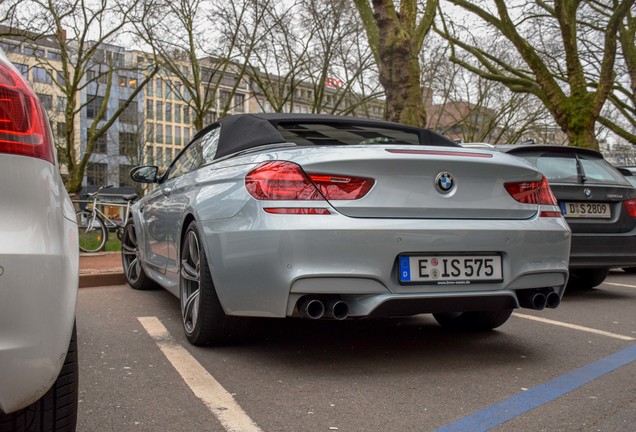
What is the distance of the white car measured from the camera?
185 cm

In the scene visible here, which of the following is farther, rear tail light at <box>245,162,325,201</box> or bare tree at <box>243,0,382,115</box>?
bare tree at <box>243,0,382,115</box>

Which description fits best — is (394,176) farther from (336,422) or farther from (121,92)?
(121,92)

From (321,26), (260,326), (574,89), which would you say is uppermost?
(321,26)

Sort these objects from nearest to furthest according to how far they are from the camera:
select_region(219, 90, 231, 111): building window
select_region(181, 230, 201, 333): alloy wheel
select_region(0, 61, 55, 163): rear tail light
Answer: select_region(0, 61, 55, 163): rear tail light < select_region(181, 230, 201, 333): alloy wheel < select_region(219, 90, 231, 111): building window

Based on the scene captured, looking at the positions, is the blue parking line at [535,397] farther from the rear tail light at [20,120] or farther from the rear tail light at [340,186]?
the rear tail light at [20,120]

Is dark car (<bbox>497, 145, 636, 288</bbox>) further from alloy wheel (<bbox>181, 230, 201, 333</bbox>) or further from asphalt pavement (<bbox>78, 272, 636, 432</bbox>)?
alloy wheel (<bbox>181, 230, 201, 333</bbox>)

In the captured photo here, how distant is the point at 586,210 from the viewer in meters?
6.72

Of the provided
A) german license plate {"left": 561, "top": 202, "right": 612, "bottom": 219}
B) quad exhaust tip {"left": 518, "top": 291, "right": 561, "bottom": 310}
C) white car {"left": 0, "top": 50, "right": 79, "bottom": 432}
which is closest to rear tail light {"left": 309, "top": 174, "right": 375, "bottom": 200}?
quad exhaust tip {"left": 518, "top": 291, "right": 561, "bottom": 310}

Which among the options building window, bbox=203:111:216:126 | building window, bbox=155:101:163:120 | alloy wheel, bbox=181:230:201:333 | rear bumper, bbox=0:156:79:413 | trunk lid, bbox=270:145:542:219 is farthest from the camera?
building window, bbox=155:101:163:120

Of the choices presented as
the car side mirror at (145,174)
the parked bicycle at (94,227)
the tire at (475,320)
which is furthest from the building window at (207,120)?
the tire at (475,320)

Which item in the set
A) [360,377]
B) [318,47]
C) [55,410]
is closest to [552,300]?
[360,377]

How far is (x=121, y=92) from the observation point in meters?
82.0

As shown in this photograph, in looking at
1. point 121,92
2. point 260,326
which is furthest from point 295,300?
point 121,92

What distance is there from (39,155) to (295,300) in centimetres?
170
